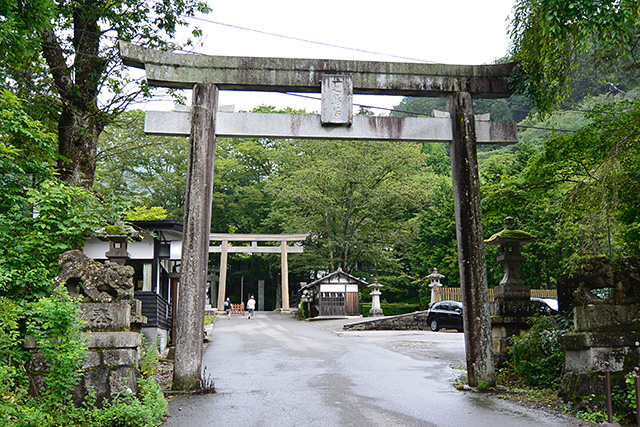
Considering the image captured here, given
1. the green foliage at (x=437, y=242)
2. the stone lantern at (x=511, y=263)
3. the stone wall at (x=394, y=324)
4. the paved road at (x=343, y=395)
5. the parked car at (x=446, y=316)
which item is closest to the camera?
the paved road at (x=343, y=395)

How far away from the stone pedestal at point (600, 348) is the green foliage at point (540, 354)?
1.52 meters

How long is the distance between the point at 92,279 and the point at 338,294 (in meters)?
30.1

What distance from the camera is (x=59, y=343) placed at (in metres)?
5.80

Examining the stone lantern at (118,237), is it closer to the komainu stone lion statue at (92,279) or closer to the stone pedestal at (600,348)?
the komainu stone lion statue at (92,279)

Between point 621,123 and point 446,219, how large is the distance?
93.8 ft

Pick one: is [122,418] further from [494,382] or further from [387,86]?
[387,86]

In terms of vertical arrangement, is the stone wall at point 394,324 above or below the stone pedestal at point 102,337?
below

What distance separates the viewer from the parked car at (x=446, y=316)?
79.3 feet

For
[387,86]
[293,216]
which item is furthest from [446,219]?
[387,86]

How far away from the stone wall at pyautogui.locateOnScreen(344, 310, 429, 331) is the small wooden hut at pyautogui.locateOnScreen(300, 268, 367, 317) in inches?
332

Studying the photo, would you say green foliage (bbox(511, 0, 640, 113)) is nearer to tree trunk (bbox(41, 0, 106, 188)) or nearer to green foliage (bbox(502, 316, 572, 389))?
green foliage (bbox(502, 316, 572, 389))

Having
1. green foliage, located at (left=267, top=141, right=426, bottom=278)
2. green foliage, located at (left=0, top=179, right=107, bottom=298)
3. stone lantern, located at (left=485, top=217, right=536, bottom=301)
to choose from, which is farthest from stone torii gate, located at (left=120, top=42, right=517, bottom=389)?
green foliage, located at (left=267, top=141, right=426, bottom=278)

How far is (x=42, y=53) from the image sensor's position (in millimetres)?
12078

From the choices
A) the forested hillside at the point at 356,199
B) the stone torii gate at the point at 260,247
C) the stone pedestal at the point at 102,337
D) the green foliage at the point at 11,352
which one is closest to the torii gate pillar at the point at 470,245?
the stone pedestal at the point at 102,337
